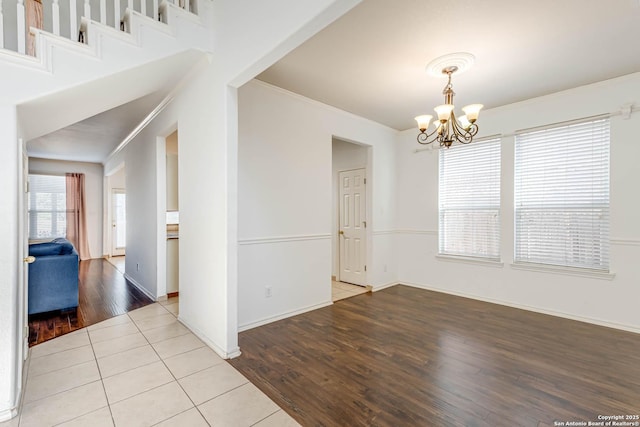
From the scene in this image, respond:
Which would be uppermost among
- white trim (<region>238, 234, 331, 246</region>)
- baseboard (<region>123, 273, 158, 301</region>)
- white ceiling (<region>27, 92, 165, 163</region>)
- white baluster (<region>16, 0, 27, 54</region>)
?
white ceiling (<region>27, 92, 165, 163</region>)

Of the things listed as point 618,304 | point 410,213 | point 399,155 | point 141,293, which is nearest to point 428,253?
point 410,213

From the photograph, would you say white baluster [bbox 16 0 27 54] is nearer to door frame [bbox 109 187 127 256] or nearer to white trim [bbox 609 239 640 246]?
white trim [bbox 609 239 640 246]

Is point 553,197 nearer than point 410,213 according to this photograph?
Yes

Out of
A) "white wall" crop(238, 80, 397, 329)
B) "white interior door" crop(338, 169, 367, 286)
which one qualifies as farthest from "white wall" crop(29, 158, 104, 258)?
"white wall" crop(238, 80, 397, 329)

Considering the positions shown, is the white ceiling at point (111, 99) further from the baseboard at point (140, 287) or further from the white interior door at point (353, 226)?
the white interior door at point (353, 226)

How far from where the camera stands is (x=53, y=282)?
3570mm

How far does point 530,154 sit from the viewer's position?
3842 millimetres

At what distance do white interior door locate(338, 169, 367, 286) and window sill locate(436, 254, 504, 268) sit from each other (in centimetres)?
124

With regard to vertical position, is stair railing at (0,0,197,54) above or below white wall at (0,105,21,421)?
above

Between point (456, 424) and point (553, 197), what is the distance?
126 inches

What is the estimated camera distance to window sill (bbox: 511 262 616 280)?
329 centimetres

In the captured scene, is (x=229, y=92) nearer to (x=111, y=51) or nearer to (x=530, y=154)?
(x=111, y=51)

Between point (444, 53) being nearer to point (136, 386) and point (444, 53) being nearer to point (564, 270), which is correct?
point (564, 270)

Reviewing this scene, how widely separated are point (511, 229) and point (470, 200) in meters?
0.69
